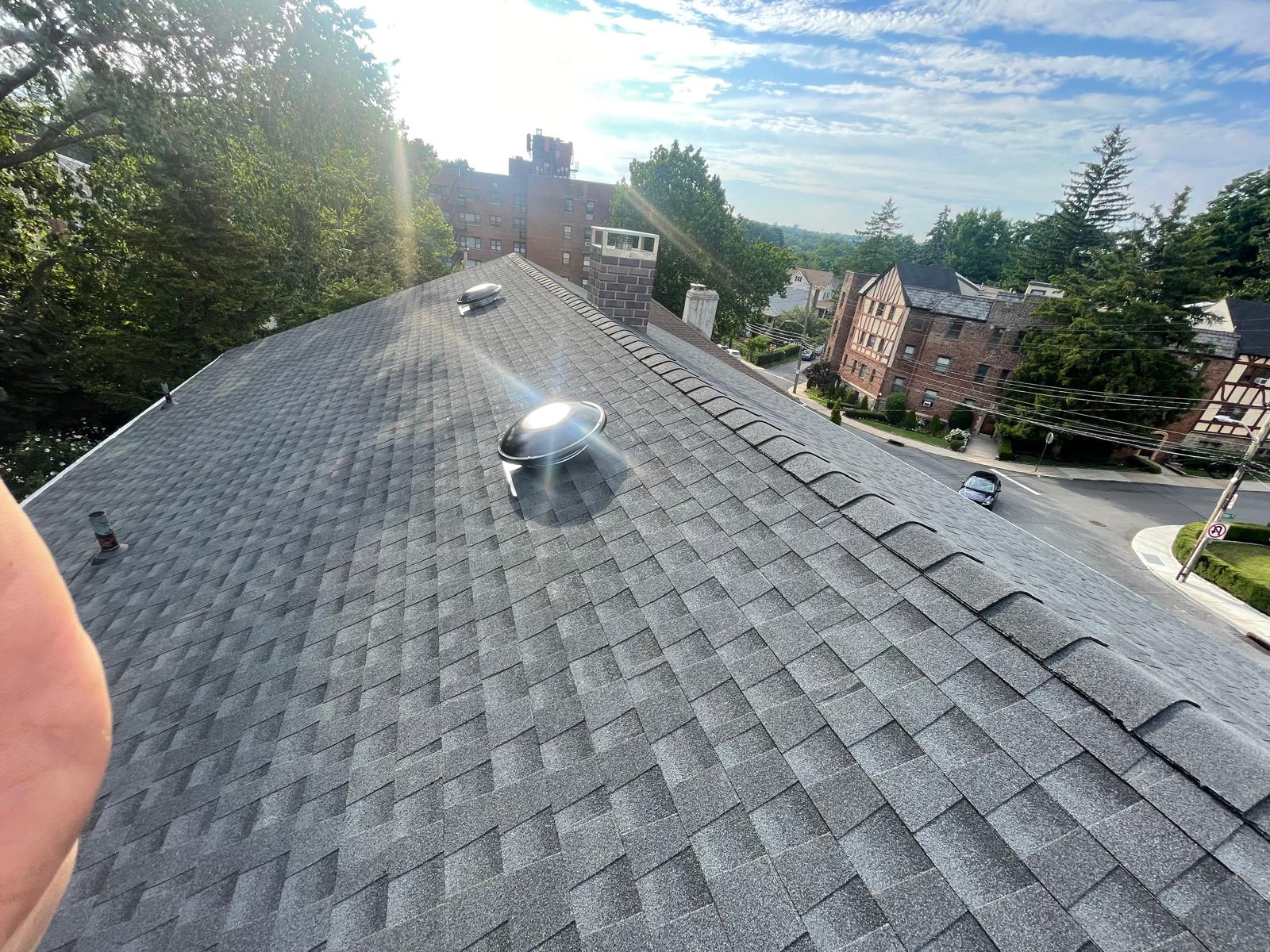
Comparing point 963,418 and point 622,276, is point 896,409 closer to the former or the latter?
point 963,418

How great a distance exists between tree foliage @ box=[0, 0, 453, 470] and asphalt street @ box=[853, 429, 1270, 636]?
27.2m

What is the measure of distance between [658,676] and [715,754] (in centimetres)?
60

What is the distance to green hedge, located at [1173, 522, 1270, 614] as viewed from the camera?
58.9 ft

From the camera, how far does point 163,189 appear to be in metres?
20.3

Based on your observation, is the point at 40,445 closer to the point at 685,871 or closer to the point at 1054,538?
the point at 685,871

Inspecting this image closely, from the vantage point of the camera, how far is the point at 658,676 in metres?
3.11

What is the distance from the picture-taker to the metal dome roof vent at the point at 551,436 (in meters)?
5.15

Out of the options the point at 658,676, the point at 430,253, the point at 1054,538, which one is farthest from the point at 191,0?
the point at 1054,538

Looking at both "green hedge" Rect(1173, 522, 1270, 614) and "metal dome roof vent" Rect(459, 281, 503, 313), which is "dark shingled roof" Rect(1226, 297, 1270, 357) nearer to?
"green hedge" Rect(1173, 522, 1270, 614)

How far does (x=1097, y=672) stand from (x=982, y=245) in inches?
4224

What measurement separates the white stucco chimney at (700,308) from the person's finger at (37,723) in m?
21.3

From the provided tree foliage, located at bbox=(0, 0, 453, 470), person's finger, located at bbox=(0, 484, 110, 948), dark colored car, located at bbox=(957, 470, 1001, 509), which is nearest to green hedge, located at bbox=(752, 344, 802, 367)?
dark colored car, located at bbox=(957, 470, 1001, 509)

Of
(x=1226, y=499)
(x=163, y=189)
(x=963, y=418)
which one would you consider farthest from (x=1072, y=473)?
(x=163, y=189)

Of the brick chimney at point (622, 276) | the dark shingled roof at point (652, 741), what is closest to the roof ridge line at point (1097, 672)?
the dark shingled roof at point (652, 741)
